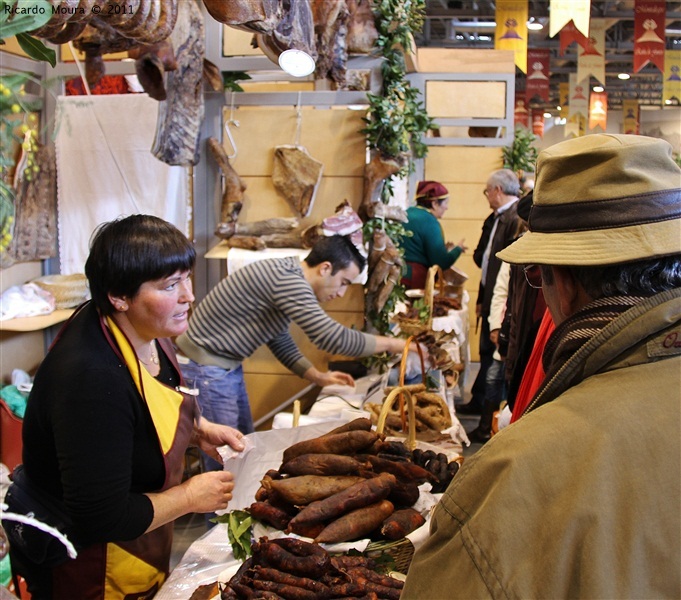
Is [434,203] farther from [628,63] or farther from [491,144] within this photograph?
[628,63]

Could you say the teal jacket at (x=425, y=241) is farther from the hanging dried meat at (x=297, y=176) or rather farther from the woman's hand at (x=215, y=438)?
the woman's hand at (x=215, y=438)

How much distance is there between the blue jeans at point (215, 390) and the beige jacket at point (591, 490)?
2703 millimetres

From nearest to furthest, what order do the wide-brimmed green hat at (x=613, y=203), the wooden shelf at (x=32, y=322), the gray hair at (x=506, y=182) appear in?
1. the wide-brimmed green hat at (x=613, y=203)
2. the wooden shelf at (x=32, y=322)
3. the gray hair at (x=506, y=182)

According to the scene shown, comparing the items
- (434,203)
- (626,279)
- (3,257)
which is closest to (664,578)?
(626,279)

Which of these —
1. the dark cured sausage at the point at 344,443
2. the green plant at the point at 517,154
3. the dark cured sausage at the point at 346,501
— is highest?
the green plant at the point at 517,154

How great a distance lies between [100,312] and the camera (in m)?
2.07

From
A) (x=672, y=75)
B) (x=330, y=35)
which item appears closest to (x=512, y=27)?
(x=672, y=75)

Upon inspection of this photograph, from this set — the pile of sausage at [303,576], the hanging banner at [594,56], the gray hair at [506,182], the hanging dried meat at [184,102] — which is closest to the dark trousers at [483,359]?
the gray hair at [506,182]

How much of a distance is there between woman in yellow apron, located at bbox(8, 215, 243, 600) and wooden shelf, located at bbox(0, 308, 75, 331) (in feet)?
8.42

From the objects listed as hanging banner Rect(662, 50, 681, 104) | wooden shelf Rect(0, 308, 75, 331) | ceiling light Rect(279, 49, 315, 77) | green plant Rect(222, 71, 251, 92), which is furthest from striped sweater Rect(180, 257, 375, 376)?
hanging banner Rect(662, 50, 681, 104)

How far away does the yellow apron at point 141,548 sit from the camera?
2.05m

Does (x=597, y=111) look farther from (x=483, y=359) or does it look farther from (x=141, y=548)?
(x=141, y=548)

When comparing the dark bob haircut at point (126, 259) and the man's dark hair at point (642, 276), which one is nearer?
the man's dark hair at point (642, 276)

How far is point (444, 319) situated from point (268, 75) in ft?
7.38
